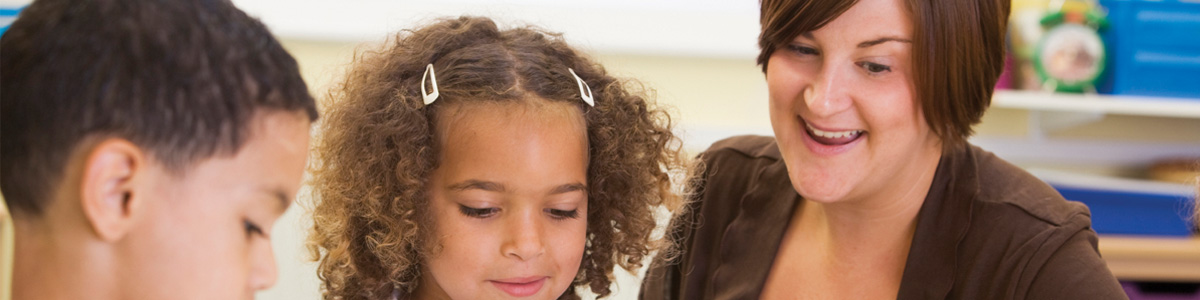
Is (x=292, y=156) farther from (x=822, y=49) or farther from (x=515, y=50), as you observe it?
(x=822, y=49)

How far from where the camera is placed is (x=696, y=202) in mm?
1504

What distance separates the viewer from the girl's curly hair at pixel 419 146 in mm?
1145

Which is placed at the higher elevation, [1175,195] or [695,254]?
[695,254]

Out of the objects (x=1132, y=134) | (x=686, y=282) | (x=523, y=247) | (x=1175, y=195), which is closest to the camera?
(x=523, y=247)

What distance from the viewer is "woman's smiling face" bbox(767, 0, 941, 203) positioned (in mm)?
1112

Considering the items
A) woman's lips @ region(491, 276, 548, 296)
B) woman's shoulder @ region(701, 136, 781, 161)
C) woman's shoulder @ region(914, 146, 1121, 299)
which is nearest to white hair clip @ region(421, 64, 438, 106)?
woman's lips @ region(491, 276, 548, 296)

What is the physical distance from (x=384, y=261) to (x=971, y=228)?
0.74m

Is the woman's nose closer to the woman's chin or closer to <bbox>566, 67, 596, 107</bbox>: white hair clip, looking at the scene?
the woman's chin

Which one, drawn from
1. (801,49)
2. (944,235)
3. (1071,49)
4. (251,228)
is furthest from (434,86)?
(1071,49)

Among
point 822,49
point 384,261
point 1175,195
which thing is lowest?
point 1175,195

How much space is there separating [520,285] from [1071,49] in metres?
1.67

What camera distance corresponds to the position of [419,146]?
1.14 meters

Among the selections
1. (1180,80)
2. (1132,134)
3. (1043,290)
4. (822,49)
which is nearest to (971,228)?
(1043,290)

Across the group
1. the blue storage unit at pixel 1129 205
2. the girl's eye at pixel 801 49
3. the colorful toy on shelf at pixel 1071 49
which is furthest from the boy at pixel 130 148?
the colorful toy on shelf at pixel 1071 49
